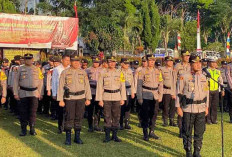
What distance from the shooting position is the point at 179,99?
5.95m

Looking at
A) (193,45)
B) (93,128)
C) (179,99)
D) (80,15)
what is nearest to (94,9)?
(80,15)

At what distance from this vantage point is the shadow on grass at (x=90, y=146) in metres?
6.62

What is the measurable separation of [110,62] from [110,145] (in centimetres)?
178

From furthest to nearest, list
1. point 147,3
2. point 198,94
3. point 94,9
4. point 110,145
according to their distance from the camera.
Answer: point 147,3 → point 94,9 → point 110,145 → point 198,94

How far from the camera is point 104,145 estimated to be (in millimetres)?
7207

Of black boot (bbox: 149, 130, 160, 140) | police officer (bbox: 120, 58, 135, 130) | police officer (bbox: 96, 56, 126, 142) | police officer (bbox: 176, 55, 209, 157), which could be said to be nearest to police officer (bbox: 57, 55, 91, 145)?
police officer (bbox: 96, 56, 126, 142)

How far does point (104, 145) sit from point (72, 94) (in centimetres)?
127

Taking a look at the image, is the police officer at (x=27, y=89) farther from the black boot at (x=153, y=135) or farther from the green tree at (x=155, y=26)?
the green tree at (x=155, y=26)

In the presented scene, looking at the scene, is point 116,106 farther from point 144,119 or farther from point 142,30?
point 142,30

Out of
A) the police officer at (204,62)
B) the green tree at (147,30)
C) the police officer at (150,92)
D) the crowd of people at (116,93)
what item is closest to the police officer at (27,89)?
the crowd of people at (116,93)

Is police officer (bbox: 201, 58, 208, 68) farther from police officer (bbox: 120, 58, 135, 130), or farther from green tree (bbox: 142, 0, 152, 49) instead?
green tree (bbox: 142, 0, 152, 49)

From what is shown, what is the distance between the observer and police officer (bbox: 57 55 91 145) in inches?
Answer: 281

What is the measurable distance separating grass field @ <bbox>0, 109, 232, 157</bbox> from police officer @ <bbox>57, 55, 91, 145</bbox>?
52 centimetres

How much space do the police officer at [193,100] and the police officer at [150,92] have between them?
168cm
